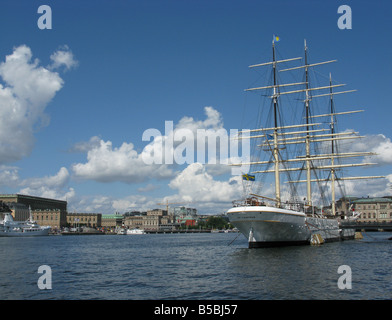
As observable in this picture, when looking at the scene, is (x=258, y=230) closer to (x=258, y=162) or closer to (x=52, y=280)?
(x=258, y=162)

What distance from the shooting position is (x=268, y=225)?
5453 cm

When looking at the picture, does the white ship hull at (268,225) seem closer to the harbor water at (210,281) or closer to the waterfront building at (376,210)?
the harbor water at (210,281)

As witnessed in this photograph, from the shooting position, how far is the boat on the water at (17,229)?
16262 centimetres

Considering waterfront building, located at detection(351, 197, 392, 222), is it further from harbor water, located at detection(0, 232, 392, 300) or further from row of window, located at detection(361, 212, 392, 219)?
harbor water, located at detection(0, 232, 392, 300)

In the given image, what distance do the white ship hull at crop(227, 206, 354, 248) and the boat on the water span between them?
437 ft

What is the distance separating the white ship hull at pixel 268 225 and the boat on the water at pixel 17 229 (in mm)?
133249

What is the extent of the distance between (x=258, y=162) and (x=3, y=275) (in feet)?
170

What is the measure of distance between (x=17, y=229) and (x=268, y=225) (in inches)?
5562

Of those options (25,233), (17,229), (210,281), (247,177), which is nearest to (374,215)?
(25,233)

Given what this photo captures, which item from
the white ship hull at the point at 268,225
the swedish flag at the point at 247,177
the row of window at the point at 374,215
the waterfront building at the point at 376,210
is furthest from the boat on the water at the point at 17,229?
the row of window at the point at 374,215

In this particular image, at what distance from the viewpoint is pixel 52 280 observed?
1260 inches

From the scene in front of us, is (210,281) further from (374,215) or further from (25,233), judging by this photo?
(374,215)
